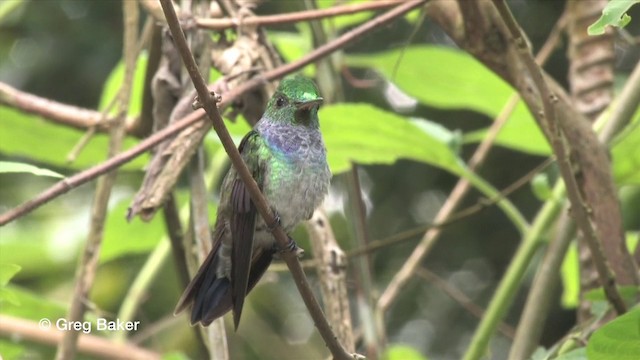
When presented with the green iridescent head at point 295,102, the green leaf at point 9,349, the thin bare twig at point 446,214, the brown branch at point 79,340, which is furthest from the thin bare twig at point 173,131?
the thin bare twig at point 446,214

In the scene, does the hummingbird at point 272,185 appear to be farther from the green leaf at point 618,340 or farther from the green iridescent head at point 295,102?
the green leaf at point 618,340

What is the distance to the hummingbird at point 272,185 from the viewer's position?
2154 millimetres

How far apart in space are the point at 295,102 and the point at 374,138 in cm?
46

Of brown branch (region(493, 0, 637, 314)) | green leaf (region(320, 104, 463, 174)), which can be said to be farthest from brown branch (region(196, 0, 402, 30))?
brown branch (region(493, 0, 637, 314))

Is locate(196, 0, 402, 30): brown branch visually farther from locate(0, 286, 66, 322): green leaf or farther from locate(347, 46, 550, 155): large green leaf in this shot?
locate(0, 286, 66, 322): green leaf

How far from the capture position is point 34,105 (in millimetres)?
2805

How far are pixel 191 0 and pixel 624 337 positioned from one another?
136cm

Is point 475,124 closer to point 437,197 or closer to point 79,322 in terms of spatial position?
point 437,197

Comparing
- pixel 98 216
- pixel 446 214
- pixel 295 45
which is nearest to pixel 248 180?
pixel 98 216

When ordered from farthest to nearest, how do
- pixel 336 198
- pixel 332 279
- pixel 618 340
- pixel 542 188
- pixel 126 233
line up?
1. pixel 336 198
2. pixel 126 233
3. pixel 542 188
4. pixel 332 279
5. pixel 618 340

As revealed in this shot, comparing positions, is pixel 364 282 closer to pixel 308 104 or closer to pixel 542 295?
pixel 542 295

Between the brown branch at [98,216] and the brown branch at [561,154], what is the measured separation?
3.49ft

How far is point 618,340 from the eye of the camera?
185 centimetres

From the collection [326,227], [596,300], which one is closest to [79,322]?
[326,227]
